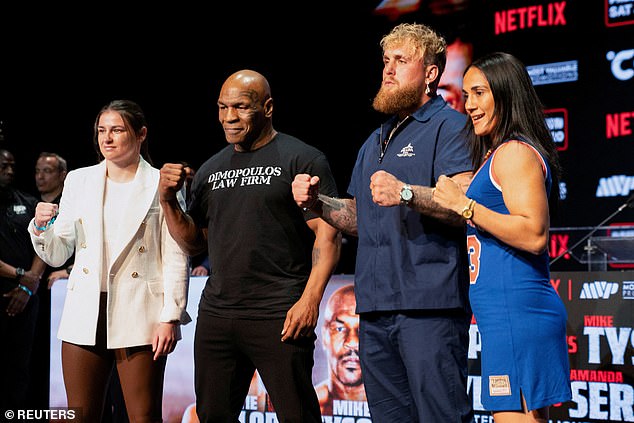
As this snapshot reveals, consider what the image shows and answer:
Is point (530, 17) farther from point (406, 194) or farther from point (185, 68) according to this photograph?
point (406, 194)

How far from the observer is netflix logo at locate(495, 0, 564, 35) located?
21.7ft

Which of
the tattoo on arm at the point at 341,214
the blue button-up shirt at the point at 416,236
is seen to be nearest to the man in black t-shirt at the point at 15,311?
the tattoo on arm at the point at 341,214

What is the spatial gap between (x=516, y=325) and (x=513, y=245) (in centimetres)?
23

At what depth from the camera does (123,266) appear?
3.31 meters

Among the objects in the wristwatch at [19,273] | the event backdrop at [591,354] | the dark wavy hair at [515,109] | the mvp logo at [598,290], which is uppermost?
the dark wavy hair at [515,109]

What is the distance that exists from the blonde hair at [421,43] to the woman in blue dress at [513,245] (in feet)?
1.47

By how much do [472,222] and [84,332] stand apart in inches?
64.3

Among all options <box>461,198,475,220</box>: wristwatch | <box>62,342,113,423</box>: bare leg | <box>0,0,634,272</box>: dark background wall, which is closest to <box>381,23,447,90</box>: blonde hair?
<box>461,198,475,220</box>: wristwatch

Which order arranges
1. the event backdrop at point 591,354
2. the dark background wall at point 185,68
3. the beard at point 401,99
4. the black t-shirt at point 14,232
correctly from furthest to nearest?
the dark background wall at point 185,68 < the black t-shirt at point 14,232 < the event backdrop at point 591,354 < the beard at point 401,99

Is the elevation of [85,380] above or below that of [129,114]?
below

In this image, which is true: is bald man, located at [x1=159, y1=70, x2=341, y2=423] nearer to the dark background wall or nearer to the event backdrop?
the event backdrop

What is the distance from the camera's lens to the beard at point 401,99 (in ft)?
9.62

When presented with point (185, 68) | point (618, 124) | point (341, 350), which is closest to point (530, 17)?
point (618, 124)

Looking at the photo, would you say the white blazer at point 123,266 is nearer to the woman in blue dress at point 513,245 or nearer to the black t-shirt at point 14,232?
the woman in blue dress at point 513,245
